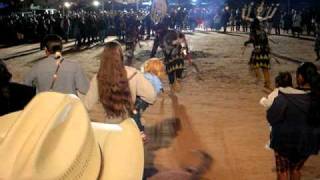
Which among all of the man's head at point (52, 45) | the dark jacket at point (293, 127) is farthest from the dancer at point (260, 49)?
the man's head at point (52, 45)

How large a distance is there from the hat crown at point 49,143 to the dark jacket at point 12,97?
Result: 2215 millimetres

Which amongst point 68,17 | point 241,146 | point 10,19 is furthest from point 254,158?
point 10,19

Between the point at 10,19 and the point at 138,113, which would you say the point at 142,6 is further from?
the point at 138,113

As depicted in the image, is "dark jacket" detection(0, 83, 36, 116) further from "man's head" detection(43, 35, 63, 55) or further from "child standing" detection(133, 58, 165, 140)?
"child standing" detection(133, 58, 165, 140)

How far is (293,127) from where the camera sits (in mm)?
4527

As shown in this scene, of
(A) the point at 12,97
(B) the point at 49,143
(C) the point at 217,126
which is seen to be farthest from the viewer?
(C) the point at 217,126

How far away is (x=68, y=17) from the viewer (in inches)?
1059

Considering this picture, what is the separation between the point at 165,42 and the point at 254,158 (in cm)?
553

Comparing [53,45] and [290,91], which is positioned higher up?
[53,45]

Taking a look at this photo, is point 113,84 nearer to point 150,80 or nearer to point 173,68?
point 150,80

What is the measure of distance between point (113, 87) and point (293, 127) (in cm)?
166

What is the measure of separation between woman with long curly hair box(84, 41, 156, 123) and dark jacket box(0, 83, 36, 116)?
0.60 m

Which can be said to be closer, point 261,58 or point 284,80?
point 284,80

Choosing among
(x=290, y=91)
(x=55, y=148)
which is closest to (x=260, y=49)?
(x=290, y=91)
